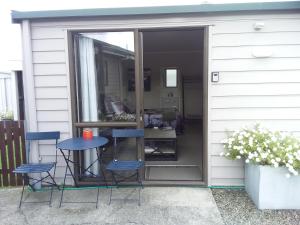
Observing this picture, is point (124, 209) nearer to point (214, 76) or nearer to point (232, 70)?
point (214, 76)

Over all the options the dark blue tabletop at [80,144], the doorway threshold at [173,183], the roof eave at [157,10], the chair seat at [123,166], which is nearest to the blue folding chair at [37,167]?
the dark blue tabletop at [80,144]

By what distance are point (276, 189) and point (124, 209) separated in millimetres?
1704

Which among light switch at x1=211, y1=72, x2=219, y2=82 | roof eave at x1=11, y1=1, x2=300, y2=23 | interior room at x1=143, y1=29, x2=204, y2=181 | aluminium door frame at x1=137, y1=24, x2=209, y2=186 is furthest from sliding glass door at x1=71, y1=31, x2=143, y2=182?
interior room at x1=143, y1=29, x2=204, y2=181

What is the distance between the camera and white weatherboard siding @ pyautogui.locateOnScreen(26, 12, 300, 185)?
330 centimetres

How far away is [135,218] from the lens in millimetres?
2822

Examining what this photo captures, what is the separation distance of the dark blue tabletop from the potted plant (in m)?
1.66

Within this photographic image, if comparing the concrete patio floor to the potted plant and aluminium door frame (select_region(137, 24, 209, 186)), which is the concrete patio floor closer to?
aluminium door frame (select_region(137, 24, 209, 186))

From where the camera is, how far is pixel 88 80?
11.7ft

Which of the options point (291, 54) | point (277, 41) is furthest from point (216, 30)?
point (291, 54)

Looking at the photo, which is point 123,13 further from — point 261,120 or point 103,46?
point 261,120

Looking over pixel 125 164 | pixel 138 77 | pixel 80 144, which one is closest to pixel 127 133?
pixel 125 164

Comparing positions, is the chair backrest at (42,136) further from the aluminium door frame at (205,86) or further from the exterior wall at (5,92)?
the exterior wall at (5,92)

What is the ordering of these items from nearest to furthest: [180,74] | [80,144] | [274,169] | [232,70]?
[274,169]
[80,144]
[232,70]
[180,74]

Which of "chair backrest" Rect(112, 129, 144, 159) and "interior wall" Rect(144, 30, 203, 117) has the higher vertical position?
"interior wall" Rect(144, 30, 203, 117)
